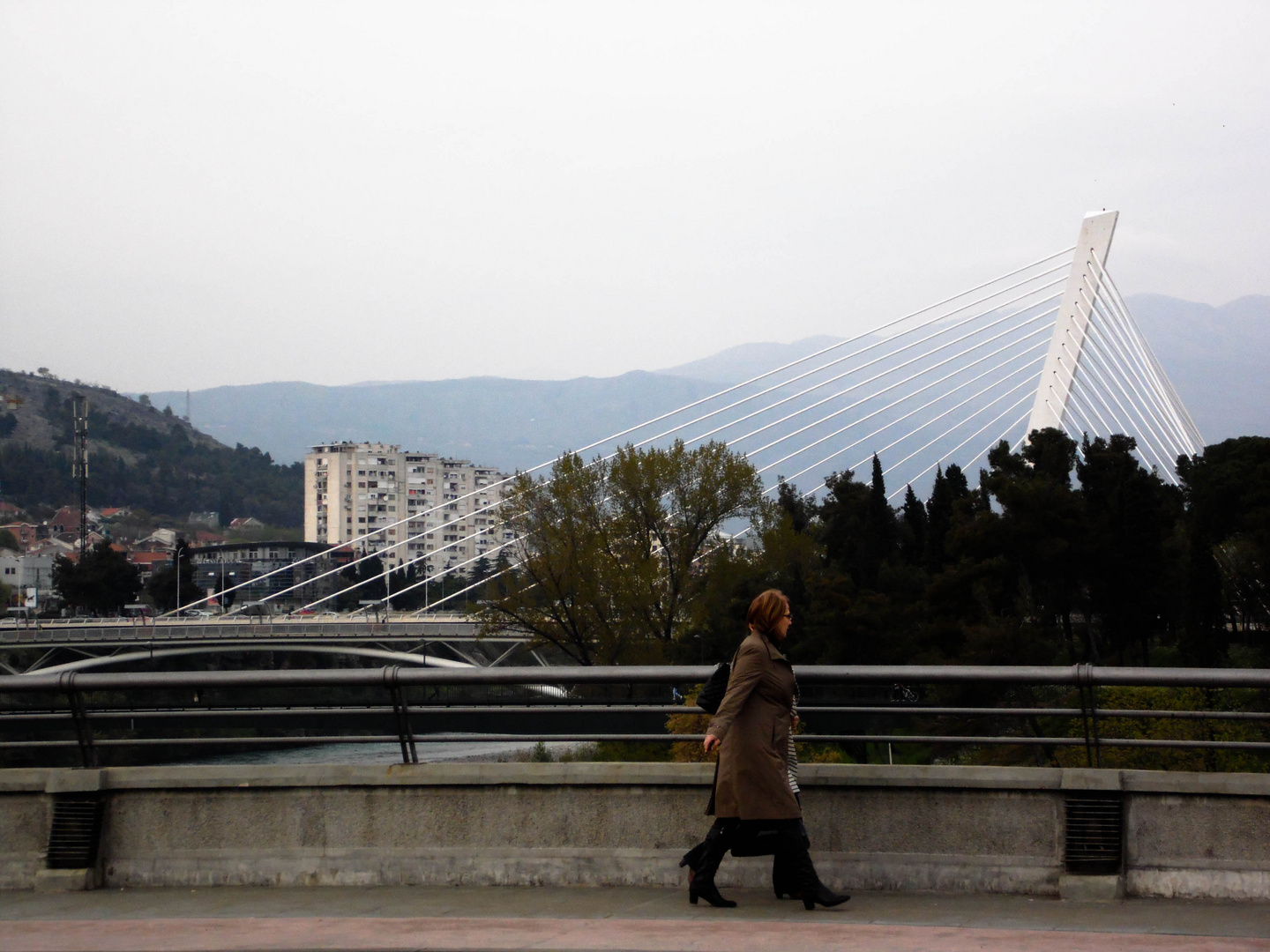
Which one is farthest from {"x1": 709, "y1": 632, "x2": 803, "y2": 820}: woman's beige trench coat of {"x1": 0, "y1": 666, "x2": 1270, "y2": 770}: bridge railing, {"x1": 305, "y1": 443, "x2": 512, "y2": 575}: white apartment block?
{"x1": 305, "y1": 443, "x2": 512, "y2": 575}: white apartment block

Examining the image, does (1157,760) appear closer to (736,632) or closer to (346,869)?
(736,632)

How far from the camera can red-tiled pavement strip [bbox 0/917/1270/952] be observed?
5223 mm

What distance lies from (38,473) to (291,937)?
206776 mm

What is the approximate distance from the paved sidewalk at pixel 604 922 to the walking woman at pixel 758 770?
0.57ft

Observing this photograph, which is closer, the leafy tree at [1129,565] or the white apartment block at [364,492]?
the leafy tree at [1129,565]

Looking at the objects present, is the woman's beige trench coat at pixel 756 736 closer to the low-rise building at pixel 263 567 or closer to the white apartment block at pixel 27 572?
the low-rise building at pixel 263 567

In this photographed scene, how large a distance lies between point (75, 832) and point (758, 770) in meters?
3.60

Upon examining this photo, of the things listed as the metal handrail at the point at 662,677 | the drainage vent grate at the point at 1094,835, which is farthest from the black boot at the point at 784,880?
the drainage vent grate at the point at 1094,835

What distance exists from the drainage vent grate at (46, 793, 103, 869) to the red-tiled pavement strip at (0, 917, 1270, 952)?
77 cm

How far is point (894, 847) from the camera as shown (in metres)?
6.42

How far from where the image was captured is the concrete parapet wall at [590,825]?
614cm

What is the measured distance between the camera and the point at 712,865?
6090mm

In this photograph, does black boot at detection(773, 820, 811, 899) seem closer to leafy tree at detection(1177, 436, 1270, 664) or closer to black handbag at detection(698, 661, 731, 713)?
black handbag at detection(698, 661, 731, 713)

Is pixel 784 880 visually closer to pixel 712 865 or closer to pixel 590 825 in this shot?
pixel 712 865
